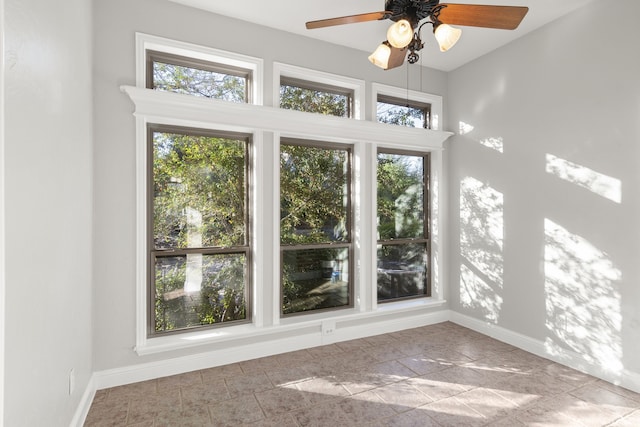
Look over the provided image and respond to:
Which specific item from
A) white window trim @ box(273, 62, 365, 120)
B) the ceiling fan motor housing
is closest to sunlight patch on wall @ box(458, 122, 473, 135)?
white window trim @ box(273, 62, 365, 120)

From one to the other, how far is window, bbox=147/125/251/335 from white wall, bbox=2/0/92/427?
0.61m

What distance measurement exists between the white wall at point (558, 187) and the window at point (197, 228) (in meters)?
2.69

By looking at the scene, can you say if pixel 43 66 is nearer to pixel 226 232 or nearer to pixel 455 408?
pixel 226 232

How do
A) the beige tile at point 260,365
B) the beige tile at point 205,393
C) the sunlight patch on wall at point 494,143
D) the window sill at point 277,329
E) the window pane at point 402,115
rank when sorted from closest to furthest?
the beige tile at point 205,393
the window sill at point 277,329
the beige tile at point 260,365
the sunlight patch on wall at point 494,143
the window pane at point 402,115

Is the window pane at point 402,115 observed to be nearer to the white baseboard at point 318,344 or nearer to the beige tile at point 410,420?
the white baseboard at point 318,344

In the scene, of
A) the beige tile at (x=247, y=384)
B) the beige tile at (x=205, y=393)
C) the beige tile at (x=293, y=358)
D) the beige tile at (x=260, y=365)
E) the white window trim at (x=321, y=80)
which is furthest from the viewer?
the white window trim at (x=321, y=80)

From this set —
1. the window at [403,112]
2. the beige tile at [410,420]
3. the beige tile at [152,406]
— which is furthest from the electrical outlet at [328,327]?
the window at [403,112]

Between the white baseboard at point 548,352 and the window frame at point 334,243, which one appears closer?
the white baseboard at point 548,352

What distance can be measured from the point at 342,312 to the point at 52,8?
3353 mm

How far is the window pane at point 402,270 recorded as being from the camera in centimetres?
404

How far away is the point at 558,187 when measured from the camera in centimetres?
Answer: 313

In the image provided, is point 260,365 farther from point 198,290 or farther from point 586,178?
point 586,178

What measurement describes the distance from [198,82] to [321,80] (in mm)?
1261

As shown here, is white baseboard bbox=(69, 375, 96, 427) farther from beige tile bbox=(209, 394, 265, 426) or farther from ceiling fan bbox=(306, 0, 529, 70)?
ceiling fan bbox=(306, 0, 529, 70)
